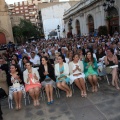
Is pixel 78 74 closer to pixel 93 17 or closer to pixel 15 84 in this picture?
pixel 15 84

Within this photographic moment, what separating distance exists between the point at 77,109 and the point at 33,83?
1.49 metres

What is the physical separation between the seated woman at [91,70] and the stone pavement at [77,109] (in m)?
0.31

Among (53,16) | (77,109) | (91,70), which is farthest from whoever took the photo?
(53,16)

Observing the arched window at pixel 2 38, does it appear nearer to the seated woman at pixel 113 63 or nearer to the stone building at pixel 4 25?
the stone building at pixel 4 25

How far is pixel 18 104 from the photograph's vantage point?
5309 millimetres

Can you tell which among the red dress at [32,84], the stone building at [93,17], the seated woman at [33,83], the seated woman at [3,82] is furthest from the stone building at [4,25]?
the red dress at [32,84]

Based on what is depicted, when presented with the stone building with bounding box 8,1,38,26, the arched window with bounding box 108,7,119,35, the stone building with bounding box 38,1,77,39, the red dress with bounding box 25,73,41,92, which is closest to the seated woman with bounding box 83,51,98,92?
the red dress with bounding box 25,73,41,92

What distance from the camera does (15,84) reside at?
18.0 ft

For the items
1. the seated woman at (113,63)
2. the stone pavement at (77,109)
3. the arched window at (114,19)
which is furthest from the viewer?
the arched window at (114,19)

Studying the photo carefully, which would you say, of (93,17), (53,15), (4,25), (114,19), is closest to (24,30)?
(4,25)

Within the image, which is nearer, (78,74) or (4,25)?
(78,74)

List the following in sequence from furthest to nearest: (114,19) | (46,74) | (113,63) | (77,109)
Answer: (114,19) < (113,63) < (46,74) < (77,109)

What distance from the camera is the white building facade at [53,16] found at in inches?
2073

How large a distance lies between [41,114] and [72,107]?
2.74 ft
